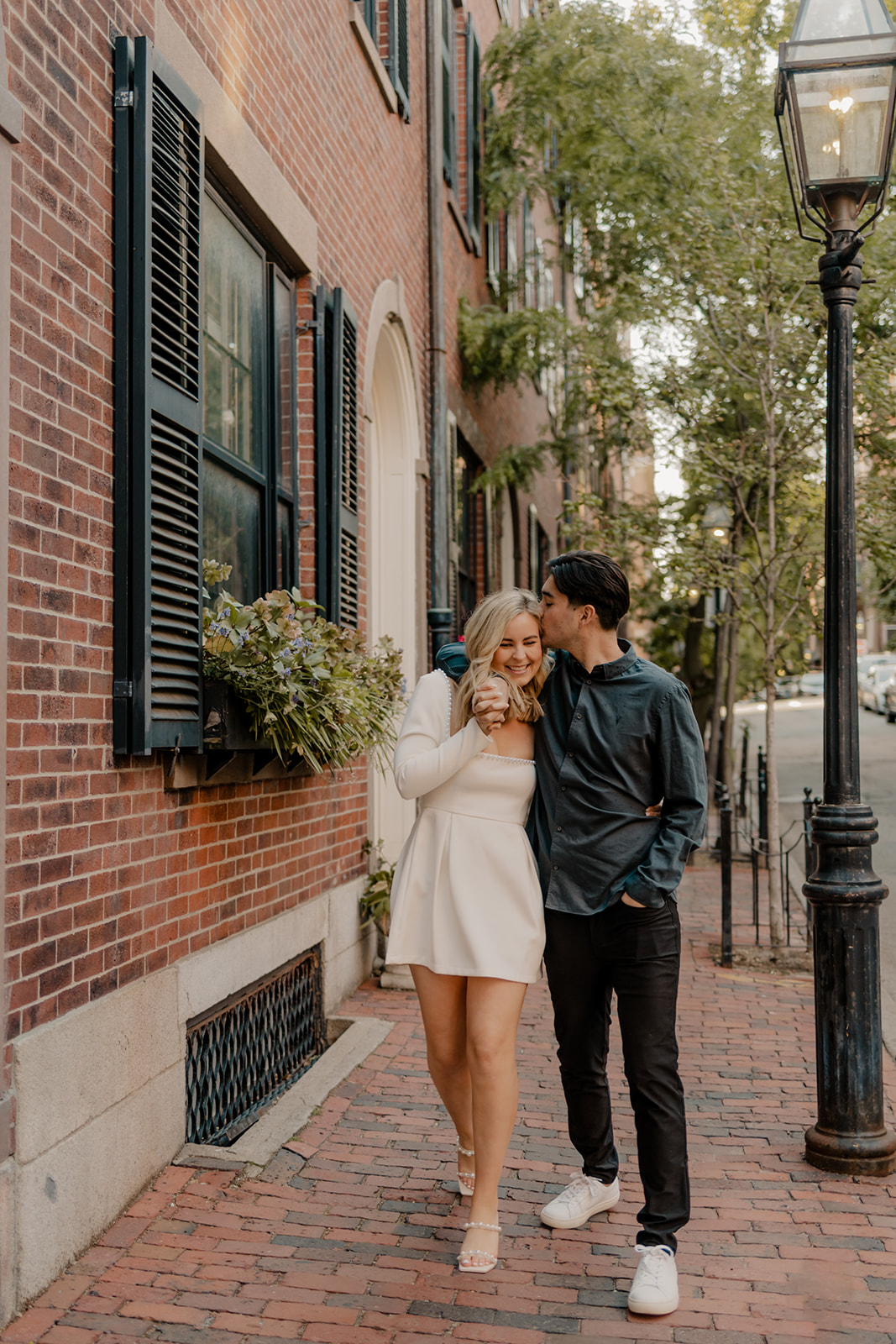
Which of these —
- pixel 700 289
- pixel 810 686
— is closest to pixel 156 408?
pixel 700 289

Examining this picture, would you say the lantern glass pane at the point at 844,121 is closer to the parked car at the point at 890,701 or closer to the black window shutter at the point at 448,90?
the black window shutter at the point at 448,90

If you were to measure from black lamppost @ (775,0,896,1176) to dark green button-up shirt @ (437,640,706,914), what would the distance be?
1.26 meters

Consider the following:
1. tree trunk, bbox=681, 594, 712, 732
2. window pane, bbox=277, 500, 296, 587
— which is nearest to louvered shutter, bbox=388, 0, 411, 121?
window pane, bbox=277, 500, 296, 587

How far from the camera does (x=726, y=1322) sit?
3381mm

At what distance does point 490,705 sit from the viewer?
140 inches

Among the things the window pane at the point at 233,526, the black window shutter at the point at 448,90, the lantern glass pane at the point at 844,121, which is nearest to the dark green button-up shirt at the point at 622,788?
the window pane at the point at 233,526

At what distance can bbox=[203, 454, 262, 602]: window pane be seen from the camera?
203 inches

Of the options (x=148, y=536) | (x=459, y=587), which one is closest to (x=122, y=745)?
(x=148, y=536)

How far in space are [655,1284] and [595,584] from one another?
6.28 feet

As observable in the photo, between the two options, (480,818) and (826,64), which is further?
(826,64)

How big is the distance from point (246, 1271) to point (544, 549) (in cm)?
1559

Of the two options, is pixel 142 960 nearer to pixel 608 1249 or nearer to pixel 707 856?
pixel 608 1249

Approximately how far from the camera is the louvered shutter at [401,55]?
8438 millimetres

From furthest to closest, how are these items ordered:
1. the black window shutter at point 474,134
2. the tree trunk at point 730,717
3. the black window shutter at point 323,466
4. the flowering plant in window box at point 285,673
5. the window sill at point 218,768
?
the tree trunk at point 730,717 → the black window shutter at point 474,134 → the black window shutter at point 323,466 → the flowering plant in window box at point 285,673 → the window sill at point 218,768
